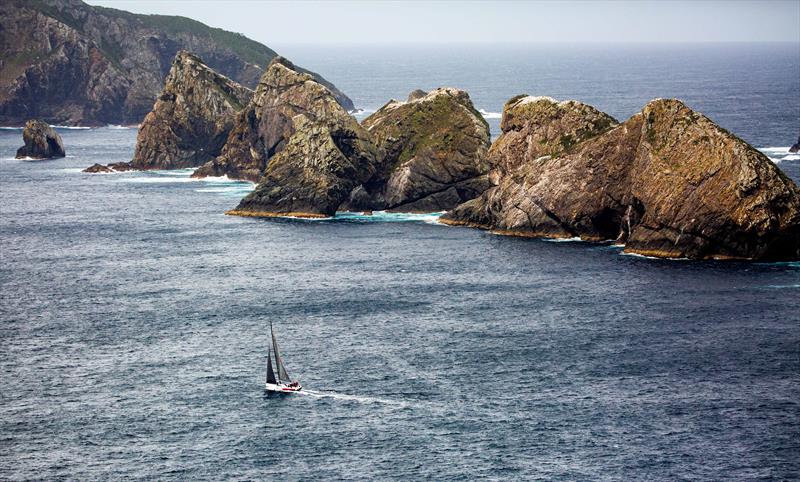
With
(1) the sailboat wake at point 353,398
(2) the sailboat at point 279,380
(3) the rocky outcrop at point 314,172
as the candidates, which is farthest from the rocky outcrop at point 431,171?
(1) the sailboat wake at point 353,398

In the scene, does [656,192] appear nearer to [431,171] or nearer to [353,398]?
[431,171]

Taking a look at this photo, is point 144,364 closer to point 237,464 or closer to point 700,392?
point 237,464

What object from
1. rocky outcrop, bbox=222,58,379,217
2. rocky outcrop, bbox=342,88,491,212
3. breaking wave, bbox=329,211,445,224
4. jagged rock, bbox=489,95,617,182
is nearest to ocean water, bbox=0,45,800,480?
jagged rock, bbox=489,95,617,182

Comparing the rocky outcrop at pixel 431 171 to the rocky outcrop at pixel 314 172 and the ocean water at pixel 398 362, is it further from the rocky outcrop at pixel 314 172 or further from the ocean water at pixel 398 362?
the ocean water at pixel 398 362

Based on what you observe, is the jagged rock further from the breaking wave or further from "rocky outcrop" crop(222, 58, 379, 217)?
"rocky outcrop" crop(222, 58, 379, 217)

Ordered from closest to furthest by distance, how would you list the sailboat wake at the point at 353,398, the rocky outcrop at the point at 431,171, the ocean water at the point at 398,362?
the ocean water at the point at 398,362 < the sailboat wake at the point at 353,398 < the rocky outcrop at the point at 431,171

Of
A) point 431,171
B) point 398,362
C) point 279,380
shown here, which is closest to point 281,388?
point 279,380
